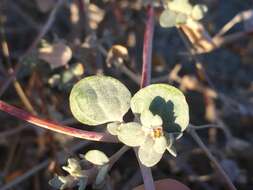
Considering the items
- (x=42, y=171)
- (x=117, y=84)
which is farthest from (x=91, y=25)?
(x=117, y=84)

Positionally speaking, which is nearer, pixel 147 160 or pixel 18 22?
pixel 147 160

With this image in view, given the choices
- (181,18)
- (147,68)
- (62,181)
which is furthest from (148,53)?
(62,181)

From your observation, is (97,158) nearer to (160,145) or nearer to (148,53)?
(160,145)

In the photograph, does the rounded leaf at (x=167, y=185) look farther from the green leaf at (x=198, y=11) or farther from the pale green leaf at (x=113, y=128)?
the green leaf at (x=198, y=11)

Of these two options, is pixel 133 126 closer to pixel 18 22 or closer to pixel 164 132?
pixel 164 132

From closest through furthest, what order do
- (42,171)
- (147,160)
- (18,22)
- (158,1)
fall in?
(147,160), (158,1), (42,171), (18,22)

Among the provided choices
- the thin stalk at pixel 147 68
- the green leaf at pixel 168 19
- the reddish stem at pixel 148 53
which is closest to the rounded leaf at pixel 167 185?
the thin stalk at pixel 147 68

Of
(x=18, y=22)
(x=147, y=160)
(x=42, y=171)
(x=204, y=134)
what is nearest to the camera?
(x=147, y=160)
